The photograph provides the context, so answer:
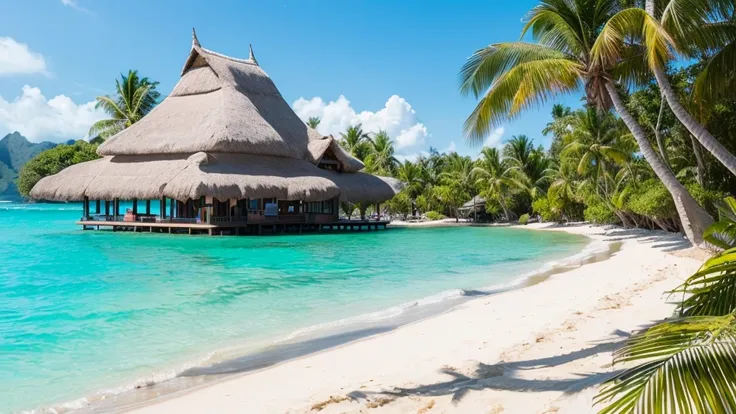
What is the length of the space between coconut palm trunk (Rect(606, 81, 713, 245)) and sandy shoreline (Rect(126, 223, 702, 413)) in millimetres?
2476

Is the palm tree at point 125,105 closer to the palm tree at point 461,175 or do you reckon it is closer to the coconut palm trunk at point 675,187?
the palm tree at point 461,175

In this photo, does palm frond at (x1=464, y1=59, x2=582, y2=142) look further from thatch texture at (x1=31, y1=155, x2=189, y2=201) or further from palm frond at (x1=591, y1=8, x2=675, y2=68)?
thatch texture at (x1=31, y1=155, x2=189, y2=201)

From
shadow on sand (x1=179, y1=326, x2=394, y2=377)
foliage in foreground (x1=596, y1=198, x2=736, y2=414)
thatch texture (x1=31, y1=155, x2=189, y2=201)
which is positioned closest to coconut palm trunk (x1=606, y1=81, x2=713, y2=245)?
shadow on sand (x1=179, y1=326, x2=394, y2=377)

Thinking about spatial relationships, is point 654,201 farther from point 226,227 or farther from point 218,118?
point 218,118

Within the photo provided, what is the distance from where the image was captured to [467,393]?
10.5 feet

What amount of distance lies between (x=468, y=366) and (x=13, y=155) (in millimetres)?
211862

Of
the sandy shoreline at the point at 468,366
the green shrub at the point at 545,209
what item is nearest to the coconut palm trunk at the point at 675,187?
the sandy shoreline at the point at 468,366

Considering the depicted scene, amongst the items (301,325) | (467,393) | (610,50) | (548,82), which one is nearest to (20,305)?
(301,325)

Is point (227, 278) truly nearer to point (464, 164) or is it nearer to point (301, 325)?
point (301, 325)

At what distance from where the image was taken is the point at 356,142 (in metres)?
39.7

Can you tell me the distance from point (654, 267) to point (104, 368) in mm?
9517

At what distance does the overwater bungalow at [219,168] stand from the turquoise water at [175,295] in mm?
4697

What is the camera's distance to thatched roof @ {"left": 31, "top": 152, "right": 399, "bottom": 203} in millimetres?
21094

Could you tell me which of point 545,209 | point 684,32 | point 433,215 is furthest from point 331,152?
point 684,32
